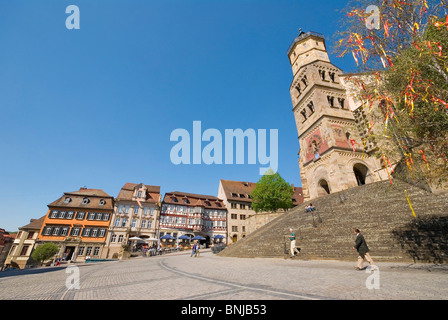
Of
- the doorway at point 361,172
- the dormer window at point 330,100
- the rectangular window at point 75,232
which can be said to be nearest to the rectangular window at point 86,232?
the rectangular window at point 75,232

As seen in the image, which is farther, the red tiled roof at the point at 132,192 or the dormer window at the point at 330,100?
the red tiled roof at the point at 132,192

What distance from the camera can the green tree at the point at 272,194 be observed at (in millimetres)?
36188

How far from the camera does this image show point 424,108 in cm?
667

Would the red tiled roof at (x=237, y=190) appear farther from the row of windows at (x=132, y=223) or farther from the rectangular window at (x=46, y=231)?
the rectangular window at (x=46, y=231)

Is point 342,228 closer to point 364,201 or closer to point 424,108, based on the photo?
point 364,201

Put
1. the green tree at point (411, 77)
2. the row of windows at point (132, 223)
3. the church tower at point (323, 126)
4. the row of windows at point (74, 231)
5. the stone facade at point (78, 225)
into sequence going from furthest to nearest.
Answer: the row of windows at point (132, 223) → the row of windows at point (74, 231) → the stone facade at point (78, 225) → the church tower at point (323, 126) → the green tree at point (411, 77)

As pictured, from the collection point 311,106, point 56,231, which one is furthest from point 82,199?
point 311,106

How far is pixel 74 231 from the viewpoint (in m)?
32.3

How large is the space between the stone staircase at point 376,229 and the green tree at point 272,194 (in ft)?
62.8
